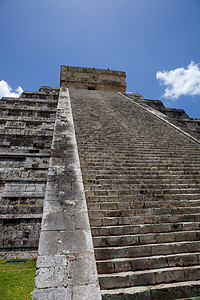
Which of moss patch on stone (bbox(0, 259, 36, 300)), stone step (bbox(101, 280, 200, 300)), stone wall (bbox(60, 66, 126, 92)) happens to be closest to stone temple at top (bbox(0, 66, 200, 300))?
stone step (bbox(101, 280, 200, 300))

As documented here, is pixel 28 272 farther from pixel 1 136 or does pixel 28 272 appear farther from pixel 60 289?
pixel 1 136

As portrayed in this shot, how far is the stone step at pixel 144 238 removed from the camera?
10.5 feet

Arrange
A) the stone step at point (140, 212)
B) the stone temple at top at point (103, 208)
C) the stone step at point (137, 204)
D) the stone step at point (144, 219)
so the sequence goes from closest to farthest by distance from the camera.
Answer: the stone temple at top at point (103, 208) → the stone step at point (144, 219) → the stone step at point (140, 212) → the stone step at point (137, 204)

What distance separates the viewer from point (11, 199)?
5.16 m

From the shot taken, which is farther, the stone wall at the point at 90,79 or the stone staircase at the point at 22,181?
the stone wall at the point at 90,79

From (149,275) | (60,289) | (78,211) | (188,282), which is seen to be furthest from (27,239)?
(188,282)

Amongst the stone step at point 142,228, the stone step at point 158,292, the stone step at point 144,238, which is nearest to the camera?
the stone step at point 158,292

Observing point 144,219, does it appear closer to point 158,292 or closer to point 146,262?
point 146,262

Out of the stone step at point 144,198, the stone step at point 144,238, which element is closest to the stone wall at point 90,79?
the stone step at point 144,198

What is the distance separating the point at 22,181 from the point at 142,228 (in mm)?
3884

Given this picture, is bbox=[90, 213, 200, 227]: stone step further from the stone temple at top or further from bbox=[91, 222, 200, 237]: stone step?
bbox=[91, 222, 200, 237]: stone step

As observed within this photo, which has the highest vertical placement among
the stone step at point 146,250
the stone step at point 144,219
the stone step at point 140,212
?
the stone step at point 140,212

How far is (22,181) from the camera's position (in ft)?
18.5

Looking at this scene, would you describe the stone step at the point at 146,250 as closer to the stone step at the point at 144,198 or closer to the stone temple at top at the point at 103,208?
the stone temple at top at the point at 103,208
